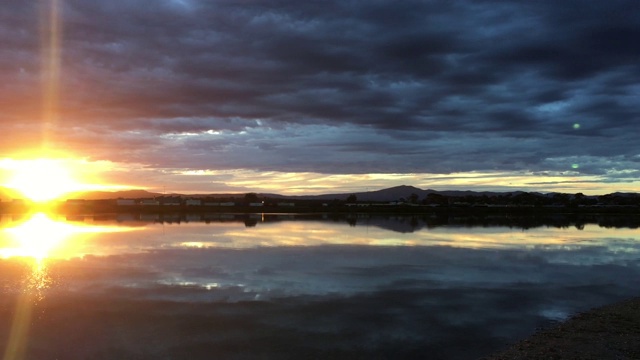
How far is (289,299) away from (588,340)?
10.3m

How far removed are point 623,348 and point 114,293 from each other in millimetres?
17877

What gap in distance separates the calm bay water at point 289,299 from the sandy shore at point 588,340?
2.59 feet

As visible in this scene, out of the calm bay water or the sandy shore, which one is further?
the calm bay water

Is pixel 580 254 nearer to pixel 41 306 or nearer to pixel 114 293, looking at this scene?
pixel 114 293

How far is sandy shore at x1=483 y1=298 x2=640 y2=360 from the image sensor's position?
41.9ft

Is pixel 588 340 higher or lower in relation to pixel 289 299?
lower

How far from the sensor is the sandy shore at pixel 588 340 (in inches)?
503

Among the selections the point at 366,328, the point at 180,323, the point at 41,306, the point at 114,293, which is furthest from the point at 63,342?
the point at 366,328

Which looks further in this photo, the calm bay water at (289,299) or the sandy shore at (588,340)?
the calm bay water at (289,299)

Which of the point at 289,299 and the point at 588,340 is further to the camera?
the point at 289,299

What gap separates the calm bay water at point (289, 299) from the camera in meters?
14.2

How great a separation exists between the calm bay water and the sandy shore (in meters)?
0.79

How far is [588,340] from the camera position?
14.0 m

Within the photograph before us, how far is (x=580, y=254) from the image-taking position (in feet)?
119
